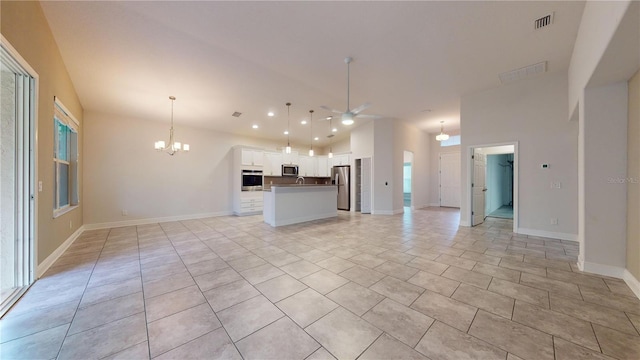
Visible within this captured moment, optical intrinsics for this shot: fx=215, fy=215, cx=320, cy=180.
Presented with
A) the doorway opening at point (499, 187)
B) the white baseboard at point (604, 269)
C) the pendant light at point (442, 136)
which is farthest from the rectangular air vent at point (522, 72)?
the doorway opening at point (499, 187)

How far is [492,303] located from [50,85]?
5995mm

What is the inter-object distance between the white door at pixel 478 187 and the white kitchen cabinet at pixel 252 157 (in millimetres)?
6365

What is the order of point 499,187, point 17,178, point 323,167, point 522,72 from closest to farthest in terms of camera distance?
point 17,178 < point 522,72 < point 499,187 < point 323,167

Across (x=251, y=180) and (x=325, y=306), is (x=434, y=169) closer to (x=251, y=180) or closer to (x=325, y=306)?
(x=251, y=180)

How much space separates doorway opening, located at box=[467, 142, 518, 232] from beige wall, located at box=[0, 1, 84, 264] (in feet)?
24.2

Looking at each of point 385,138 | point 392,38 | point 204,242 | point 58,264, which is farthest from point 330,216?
point 58,264

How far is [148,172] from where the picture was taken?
6.05 meters

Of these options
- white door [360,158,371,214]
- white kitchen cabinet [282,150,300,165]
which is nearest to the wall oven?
white kitchen cabinet [282,150,300,165]

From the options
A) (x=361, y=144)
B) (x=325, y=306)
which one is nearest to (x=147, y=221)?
(x=325, y=306)

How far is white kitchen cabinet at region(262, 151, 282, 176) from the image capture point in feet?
25.7

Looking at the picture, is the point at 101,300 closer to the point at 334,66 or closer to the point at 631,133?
the point at 334,66

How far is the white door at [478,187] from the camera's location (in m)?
5.27

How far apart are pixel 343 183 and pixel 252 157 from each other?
3545mm

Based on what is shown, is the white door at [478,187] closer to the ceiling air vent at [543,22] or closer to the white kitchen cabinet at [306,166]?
the ceiling air vent at [543,22]
